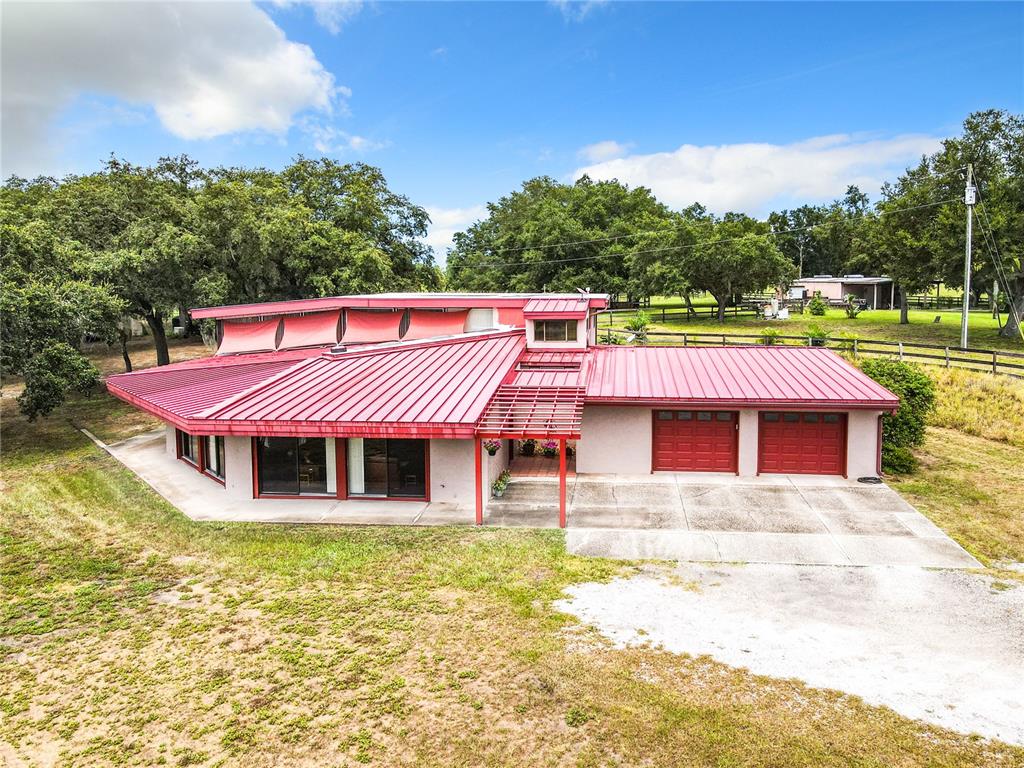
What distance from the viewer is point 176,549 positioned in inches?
556

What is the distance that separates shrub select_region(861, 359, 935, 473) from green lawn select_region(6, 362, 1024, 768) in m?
4.13

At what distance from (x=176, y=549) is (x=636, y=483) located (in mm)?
11992

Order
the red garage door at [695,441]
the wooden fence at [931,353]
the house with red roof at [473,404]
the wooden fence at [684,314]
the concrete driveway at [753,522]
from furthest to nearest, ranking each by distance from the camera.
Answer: the wooden fence at [684,314] → the wooden fence at [931,353] → the red garage door at [695,441] → the house with red roof at [473,404] → the concrete driveway at [753,522]

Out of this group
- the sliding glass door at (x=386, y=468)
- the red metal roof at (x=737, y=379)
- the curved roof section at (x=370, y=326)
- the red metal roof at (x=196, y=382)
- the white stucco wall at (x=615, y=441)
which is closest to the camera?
the sliding glass door at (x=386, y=468)

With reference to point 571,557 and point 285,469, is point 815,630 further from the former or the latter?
point 285,469

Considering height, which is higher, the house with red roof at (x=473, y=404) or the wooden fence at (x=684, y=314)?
the wooden fence at (x=684, y=314)

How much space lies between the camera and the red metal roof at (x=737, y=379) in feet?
61.7

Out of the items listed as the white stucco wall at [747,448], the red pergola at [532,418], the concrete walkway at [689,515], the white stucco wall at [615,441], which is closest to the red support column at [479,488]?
the red pergola at [532,418]

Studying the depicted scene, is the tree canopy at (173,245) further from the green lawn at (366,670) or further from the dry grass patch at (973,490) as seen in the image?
the dry grass patch at (973,490)

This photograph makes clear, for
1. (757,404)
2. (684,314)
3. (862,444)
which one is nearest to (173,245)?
(757,404)

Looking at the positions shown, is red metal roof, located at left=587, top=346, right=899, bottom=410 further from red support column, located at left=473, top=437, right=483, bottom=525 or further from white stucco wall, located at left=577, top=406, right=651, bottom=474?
red support column, located at left=473, top=437, right=483, bottom=525

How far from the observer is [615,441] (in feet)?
65.9

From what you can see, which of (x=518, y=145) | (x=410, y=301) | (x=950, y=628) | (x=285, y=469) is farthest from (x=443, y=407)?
(x=518, y=145)

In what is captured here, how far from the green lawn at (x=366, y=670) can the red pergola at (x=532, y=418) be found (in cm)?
172
